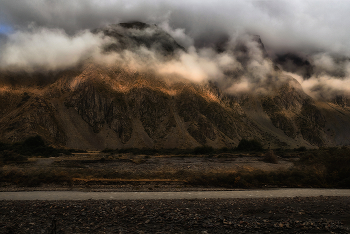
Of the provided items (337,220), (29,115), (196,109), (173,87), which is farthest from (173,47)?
(337,220)

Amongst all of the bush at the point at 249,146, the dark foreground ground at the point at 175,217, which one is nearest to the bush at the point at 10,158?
the dark foreground ground at the point at 175,217

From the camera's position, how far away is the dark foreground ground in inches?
531

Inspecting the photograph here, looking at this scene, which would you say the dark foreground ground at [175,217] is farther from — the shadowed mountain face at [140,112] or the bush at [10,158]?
the shadowed mountain face at [140,112]

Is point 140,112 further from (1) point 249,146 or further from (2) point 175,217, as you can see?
(2) point 175,217

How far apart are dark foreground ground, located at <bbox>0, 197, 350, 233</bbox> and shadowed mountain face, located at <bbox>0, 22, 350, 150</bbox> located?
84.5 m

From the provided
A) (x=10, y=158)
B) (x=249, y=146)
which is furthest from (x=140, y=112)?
(x=10, y=158)

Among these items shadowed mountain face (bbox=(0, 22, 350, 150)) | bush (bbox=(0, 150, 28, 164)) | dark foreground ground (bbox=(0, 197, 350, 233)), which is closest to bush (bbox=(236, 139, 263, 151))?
shadowed mountain face (bbox=(0, 22, 350, 150))

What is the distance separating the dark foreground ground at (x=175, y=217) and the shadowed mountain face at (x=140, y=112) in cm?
8447

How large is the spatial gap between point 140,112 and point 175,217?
115 metres

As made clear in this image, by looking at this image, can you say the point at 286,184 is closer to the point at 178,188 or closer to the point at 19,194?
the point at 178,188

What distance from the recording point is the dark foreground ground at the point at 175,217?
1348 centimetres

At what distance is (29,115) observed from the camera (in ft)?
326

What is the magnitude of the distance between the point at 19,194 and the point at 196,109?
380 feet

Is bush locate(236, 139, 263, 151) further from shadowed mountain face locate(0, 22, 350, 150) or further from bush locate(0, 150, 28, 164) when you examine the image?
bush locate(0, 150, 28, 164)
